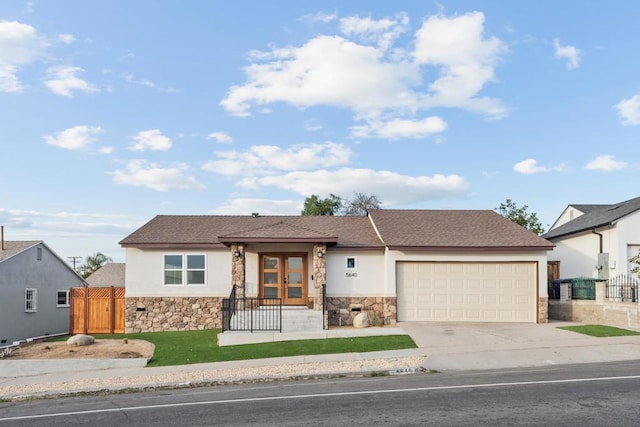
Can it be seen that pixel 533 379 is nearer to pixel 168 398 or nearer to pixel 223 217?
pixel 168 398

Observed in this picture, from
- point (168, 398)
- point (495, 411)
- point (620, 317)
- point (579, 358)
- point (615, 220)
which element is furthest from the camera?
point (615, 220)

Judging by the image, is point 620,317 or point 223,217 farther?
point 223,217

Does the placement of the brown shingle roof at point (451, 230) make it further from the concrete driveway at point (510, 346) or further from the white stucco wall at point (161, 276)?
the white stucco wall at point (161, 276)

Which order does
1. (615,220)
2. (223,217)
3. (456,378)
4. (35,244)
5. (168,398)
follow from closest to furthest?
(168,398) → (456,378) → (615,220) → (223,217) → (35,244)

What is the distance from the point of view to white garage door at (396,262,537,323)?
68.5 ft

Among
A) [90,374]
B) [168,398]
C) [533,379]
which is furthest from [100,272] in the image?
[533,379]

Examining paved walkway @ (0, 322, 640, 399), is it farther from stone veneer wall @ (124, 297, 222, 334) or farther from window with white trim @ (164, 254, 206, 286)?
window with white trim @ (164, 254, 206, 286)

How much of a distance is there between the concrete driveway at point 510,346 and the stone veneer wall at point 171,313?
7.69 metres

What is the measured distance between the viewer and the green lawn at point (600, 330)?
16.6 meters

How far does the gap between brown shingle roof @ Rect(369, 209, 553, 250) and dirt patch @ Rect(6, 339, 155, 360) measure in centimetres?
951

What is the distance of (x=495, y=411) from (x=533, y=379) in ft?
9.74

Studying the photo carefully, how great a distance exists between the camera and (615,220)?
888 inches

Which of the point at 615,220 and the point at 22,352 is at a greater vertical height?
the point at 615,220

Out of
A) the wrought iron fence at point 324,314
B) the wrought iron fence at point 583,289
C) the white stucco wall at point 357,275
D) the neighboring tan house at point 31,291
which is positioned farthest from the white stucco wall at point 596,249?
the neighboring tan house at point 31,291
